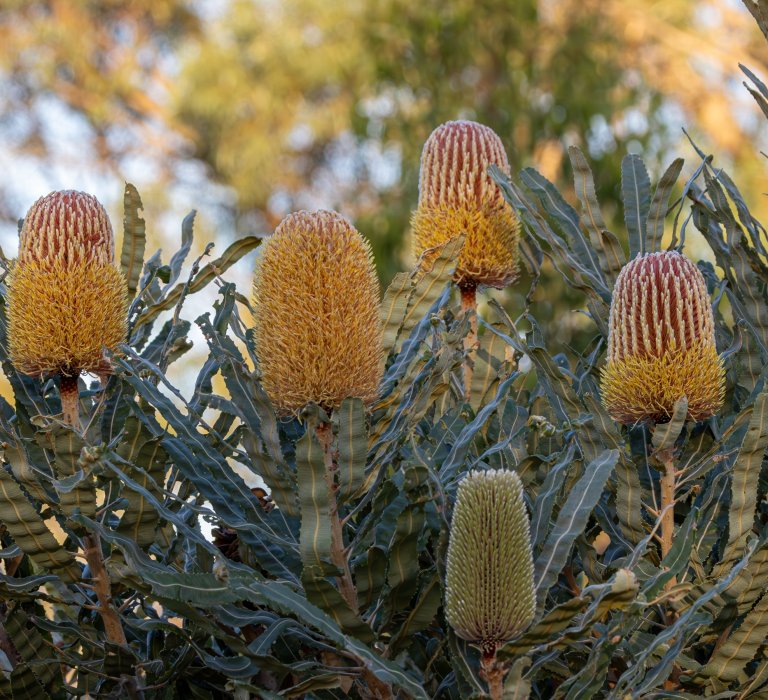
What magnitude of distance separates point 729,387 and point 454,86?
850cm

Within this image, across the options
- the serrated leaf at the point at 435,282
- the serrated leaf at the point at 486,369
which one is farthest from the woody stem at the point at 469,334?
the serrated leaf at the point at 435,282

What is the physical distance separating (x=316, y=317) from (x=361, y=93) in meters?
9.62

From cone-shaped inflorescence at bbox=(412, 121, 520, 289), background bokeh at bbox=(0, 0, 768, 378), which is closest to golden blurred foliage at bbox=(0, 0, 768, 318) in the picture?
background bokeh at bbox=(0, 0, 768, 378)

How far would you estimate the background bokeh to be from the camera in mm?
9000

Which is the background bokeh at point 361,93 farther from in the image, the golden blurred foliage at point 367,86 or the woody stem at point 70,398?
the woody stem at point 70,398

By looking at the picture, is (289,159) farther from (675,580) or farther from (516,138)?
(675,580)

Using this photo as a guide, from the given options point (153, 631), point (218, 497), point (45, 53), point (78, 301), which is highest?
point (45, 53)

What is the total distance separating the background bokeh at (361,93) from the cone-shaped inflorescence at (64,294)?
599cm

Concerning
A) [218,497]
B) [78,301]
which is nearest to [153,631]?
[218,497]

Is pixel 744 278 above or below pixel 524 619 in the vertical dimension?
above

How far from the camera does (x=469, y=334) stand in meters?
1.60

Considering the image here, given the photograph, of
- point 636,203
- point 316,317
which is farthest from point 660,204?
point 316,317

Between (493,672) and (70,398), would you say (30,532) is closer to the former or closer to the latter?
(70,398)

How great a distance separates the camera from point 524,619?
0.99m
